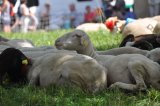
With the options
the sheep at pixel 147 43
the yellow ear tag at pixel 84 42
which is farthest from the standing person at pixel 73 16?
the yellow ear tag at pixel 84 42

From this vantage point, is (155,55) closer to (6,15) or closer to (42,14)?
(6,15)

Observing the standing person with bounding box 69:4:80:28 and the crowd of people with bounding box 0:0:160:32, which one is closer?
the crowd of people with bounding box 0:0:160:32

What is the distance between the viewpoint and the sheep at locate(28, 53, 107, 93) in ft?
24.7

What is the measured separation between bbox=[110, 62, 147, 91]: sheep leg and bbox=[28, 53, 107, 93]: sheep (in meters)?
0.27

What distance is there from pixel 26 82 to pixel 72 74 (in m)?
1.26

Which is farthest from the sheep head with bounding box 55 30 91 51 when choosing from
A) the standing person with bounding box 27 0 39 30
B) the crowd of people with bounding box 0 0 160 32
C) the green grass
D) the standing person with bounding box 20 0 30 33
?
the standing person with bounding box 27 0 39 30

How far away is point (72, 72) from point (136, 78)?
2.76ft

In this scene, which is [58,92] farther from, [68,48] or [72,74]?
[68,48]

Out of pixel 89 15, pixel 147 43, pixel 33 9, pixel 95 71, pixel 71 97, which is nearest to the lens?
pixel 71 97

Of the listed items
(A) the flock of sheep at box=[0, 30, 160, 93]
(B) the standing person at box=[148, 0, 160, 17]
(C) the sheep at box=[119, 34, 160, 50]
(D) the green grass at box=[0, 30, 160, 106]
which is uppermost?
(A) the flock of sheep at box=[0, 30, 160, 93]

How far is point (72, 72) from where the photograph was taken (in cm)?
749

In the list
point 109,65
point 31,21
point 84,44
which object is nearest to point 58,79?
point 109,65

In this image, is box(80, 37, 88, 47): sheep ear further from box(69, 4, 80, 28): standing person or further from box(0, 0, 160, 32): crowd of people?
box(69, 4, 80, 28): standing person

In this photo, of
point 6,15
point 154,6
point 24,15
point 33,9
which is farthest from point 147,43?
point 33,9
